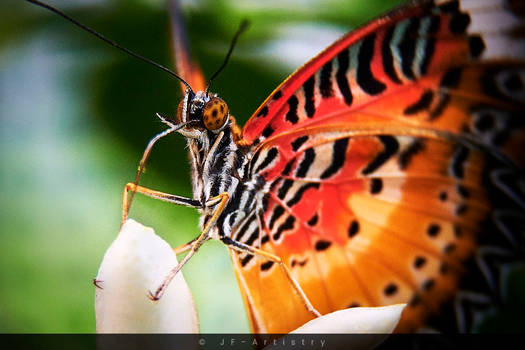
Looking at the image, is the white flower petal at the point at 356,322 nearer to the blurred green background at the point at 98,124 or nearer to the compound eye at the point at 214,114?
the compound eye at the point at 214,114

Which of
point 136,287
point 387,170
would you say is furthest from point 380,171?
Answer: point 136,287

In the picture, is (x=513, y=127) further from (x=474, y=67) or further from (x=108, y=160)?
(x=108, y=160)

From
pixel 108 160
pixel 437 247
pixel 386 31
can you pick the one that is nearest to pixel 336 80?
pixel 386 31

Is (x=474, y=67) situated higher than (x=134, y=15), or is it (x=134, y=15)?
(x=134, y=15)

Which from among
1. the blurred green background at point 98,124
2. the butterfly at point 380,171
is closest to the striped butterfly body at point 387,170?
the butterfly at point 380,171

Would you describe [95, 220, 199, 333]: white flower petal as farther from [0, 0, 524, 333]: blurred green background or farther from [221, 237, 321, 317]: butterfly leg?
[0, 0, 524, 333]: blurred green background

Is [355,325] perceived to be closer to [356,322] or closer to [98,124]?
[356,322]

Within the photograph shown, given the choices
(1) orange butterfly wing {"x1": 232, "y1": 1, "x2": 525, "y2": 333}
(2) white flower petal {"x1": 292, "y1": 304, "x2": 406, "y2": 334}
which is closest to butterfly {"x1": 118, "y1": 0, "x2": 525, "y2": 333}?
(1) orange butterfly wing {"x1": 232, "y1": 1, "x2": 525, "y2": 333}
